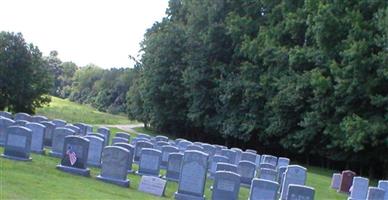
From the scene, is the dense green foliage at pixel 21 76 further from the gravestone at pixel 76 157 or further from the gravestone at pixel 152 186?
the gravestone at pixel 152 186

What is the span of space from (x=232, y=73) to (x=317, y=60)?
34.6 feet

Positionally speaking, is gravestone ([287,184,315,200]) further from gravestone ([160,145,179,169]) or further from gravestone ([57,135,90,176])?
gravestone ([160,145,179,169])

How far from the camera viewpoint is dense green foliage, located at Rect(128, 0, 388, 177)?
33.8m

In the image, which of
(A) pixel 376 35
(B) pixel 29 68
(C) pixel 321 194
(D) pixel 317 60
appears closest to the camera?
(C) pixel 321 194

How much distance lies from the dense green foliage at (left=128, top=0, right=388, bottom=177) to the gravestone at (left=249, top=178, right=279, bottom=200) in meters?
18.0

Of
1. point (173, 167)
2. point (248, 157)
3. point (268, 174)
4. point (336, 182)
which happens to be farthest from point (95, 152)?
point (336, 182)

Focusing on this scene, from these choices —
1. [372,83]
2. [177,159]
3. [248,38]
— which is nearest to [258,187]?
[177,159]

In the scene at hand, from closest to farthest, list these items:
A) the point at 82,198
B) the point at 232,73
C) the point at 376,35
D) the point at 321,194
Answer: the point at 82,198, the point at 321,194, the point at 376,35, the point at 232,73

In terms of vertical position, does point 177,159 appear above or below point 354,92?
below

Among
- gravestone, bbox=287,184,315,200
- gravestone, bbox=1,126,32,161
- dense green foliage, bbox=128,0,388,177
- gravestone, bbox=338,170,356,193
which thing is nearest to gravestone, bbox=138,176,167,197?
gravestone, bbox=287,184,315,200

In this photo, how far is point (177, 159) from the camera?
1897 centimetres

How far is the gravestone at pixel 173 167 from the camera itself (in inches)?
746

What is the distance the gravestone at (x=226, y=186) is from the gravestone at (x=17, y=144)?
19.0 ft

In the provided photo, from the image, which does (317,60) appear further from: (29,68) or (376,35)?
(29,68)
